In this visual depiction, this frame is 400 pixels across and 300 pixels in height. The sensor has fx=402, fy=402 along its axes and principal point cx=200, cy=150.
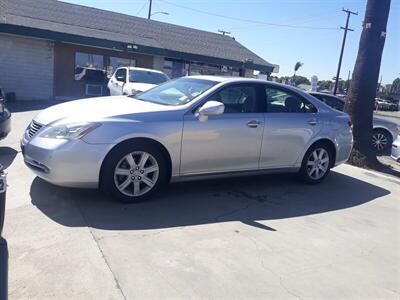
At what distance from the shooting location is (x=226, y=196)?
5.25 meters

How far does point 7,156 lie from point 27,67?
37.3 feet

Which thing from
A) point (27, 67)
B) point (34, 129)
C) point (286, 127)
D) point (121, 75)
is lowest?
point (34, 129)

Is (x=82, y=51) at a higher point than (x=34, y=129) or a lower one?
higher

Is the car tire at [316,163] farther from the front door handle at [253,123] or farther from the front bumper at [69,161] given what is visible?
the front bumper at [69,161]

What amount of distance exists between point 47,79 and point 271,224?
14850 mm

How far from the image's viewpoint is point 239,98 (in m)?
5.41

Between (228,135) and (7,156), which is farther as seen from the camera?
(7,156)

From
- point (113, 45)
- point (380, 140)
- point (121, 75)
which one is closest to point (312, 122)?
point (380, 140)

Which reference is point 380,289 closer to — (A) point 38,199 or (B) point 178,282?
(B) point 178,282

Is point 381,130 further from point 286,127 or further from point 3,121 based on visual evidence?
point 3,121

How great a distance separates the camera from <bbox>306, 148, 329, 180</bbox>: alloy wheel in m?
6.15

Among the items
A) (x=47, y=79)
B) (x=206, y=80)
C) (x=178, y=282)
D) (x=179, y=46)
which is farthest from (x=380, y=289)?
(x=179, y=46)

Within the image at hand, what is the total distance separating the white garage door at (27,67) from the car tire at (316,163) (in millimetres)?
13621

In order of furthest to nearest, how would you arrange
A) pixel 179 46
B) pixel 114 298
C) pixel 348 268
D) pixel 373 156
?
pixel 179 46, pixel 373 156, pixel 348 268, pixel 114 298
